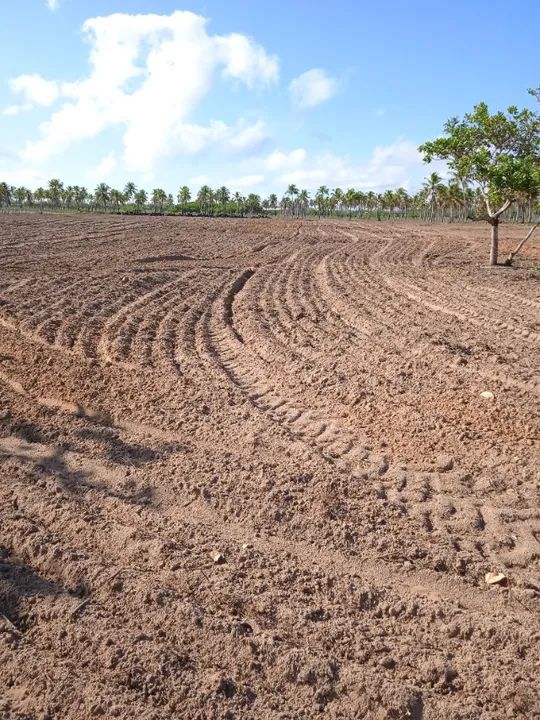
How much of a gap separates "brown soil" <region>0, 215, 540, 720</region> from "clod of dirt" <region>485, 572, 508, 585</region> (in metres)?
0.04

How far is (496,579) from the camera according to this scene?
11.8 ft

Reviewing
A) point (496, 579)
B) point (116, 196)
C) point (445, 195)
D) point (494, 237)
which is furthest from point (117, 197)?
point (496, 579)

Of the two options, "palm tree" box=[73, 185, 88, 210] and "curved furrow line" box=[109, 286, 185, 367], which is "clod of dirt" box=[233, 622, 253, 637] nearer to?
"curved furrow line" box=[109, 286, 185, 367]

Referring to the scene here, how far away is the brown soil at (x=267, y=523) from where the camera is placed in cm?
285

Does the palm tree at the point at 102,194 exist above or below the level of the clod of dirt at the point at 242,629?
above

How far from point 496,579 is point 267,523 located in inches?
62.9

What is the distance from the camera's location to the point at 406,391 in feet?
21.8

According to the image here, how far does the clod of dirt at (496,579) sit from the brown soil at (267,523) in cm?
4

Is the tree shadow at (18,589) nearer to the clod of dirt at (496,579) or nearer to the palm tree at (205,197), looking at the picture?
the clod of dirt at (496,579)

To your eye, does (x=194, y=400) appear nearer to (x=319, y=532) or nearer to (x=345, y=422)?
(x=345, y=422)

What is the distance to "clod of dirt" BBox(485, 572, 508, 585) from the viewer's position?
3.60 meters

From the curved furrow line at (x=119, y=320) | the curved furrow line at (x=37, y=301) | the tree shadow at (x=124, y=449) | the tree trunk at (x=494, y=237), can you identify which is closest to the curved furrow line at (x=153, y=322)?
the curved furrow line at (x=119, y=320)

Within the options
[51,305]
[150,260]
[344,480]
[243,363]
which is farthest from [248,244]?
[344,480]

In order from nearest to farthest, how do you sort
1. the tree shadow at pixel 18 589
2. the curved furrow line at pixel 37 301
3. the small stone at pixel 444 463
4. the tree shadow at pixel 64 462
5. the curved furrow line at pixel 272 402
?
the tree shadow at pixel 18 589 < the tree shadow at pixel 64 462 < the small stone at pixel 444 463 < the curved furrow line at pixel 272 402 < the curved furrow line at pixel 37 301
